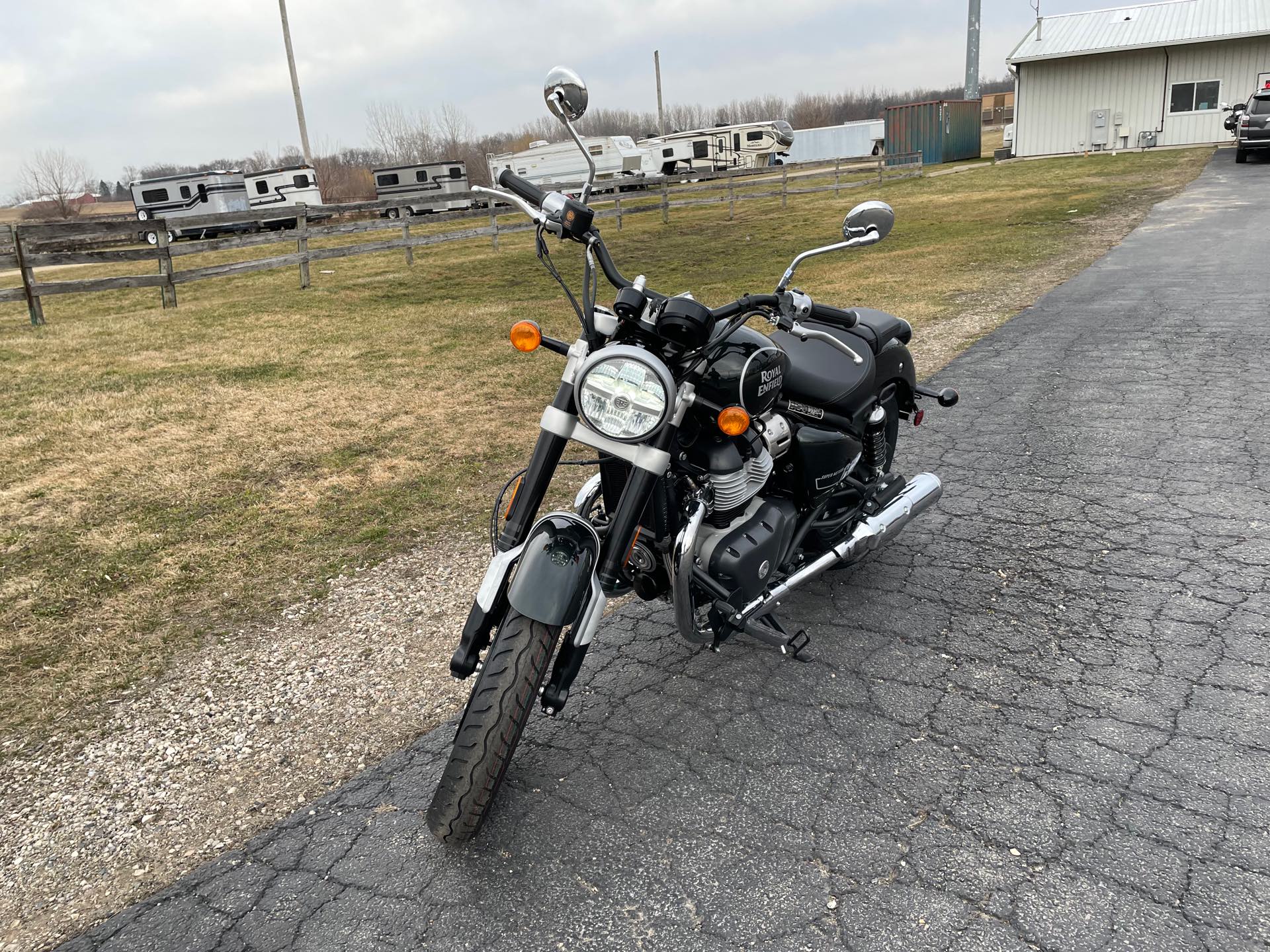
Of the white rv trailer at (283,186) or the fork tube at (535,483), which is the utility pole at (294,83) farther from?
the fork tube at (535,483)

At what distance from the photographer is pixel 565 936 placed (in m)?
2.17

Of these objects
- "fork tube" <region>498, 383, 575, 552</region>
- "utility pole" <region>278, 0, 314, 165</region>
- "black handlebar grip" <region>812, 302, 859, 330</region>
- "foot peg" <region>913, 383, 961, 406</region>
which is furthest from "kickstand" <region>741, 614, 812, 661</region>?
"utility pole" <region>278, 0, 314, 165</region>

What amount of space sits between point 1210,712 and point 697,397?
1973 millimetres

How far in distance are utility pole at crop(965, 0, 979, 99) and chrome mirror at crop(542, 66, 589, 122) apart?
1652 inches

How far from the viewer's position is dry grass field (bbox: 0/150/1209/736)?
412 cm

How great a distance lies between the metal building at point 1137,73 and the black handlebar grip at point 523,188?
114 feet

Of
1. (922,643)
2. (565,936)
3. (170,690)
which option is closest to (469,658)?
(565,936)

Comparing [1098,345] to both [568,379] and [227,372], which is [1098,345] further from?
[227,372]

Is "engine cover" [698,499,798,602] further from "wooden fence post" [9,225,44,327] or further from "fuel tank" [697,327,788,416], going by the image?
"wooden fence post" [9,225,44,327]

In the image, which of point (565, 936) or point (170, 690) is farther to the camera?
point (170, 690)

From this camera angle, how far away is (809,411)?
11.1 feet

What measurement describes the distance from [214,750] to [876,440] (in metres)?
2.89

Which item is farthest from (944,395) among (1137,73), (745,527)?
(1137,73)

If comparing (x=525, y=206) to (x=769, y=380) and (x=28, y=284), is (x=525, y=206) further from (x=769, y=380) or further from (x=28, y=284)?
(x=28, y=284)
